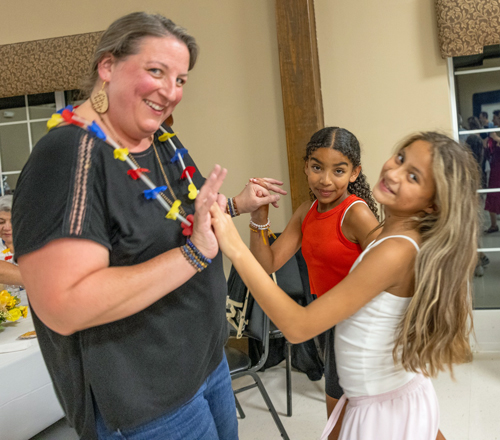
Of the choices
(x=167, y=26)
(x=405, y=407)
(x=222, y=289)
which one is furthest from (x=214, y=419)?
(x=167, y=26)

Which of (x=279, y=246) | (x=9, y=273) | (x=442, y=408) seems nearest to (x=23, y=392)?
(x=9, y=273)

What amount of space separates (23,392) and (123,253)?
1681mm

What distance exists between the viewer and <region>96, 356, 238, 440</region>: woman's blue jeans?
3.31 feet

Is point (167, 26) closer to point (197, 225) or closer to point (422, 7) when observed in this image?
point (197, 225)

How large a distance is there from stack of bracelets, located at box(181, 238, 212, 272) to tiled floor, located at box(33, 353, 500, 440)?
193cm

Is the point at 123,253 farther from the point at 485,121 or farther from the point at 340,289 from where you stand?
the point at 485,121

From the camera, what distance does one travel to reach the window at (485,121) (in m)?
3.53

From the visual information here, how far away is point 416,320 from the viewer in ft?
4.19

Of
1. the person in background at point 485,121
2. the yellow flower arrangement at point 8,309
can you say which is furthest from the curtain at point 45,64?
the person in background at point 485,121

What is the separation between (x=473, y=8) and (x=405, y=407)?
2.92 m

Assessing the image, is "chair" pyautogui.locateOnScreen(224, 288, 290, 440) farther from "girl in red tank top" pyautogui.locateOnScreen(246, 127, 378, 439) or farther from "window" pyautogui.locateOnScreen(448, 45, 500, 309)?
"window" pyautogui.locateOnScreen(448, 45, 500, 309)

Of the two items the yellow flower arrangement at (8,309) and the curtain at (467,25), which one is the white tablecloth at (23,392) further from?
the curtain at (467,25)

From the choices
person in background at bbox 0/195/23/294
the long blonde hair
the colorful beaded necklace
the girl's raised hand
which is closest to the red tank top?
the long blonde hair

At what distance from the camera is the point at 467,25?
3260mm
